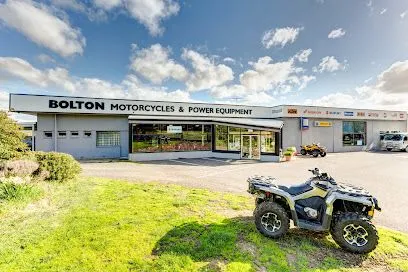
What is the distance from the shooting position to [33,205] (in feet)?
20.9

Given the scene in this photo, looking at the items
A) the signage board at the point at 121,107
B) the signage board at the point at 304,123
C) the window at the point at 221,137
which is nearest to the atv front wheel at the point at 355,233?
the window at the point at 221,137

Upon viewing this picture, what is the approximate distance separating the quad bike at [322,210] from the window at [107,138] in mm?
17656

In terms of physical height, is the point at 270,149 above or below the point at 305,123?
below

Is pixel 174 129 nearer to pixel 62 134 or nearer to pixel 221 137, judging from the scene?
pixel 221 137

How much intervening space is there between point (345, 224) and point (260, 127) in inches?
598

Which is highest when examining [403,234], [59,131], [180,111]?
[180,111]

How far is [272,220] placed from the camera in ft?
16.3

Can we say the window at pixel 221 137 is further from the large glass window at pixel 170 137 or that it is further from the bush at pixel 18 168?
the bush at pixel 18 168

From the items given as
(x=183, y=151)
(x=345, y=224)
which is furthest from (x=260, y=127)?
(x=345, y=224)

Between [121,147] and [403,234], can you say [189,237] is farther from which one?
[121,147]

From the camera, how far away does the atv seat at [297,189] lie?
4.90 m

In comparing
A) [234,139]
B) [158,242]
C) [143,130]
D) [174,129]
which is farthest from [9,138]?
[234,139]

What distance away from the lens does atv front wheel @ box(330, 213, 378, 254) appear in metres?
4.23

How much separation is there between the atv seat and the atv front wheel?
77 cm
